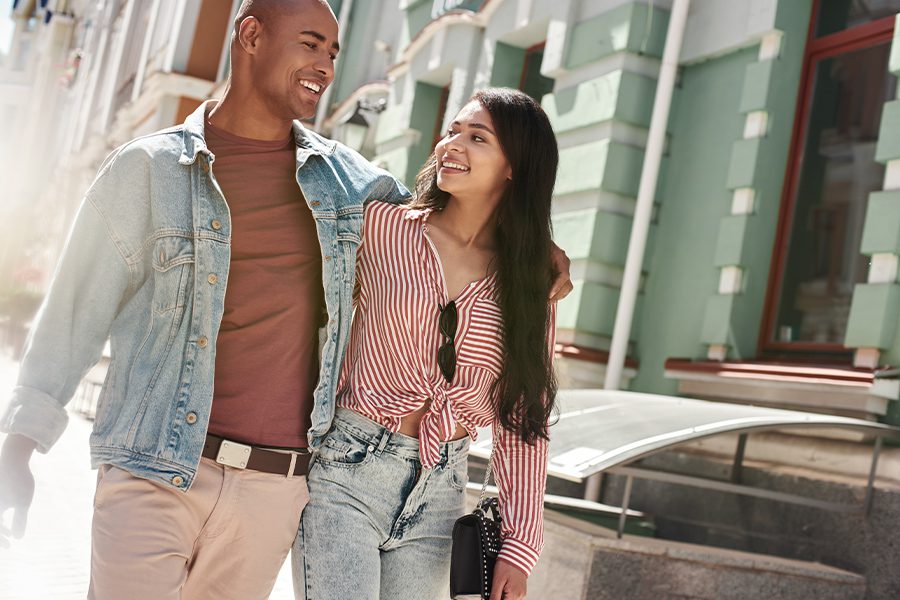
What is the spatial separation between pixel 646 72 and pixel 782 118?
1187 mm

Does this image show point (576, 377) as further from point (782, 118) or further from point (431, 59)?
point (431, 59)

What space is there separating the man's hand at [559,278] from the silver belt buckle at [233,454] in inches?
37.0

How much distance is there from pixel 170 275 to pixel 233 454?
452 millimetres

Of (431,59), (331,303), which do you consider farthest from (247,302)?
(431,59)

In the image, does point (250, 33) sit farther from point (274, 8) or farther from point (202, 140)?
point (202, 140)

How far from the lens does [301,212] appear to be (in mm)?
2953

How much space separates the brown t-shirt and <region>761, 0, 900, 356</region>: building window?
4.46 metres

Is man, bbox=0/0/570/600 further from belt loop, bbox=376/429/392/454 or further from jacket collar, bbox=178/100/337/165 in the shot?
belt loop, bbox=376/429/392/454

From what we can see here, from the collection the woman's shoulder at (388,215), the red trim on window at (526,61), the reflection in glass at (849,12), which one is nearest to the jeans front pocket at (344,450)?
the woman's shoulder at (388,215)

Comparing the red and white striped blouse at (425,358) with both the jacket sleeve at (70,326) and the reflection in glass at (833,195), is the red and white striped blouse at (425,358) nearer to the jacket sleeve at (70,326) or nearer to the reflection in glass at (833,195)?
the jacket sleeve at (70,326)

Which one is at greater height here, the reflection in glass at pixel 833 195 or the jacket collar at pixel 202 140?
the reflection in glass at pixel 833 195

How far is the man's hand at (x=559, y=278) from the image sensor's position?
3184 millimetres

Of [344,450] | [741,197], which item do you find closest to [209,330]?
[344,450]

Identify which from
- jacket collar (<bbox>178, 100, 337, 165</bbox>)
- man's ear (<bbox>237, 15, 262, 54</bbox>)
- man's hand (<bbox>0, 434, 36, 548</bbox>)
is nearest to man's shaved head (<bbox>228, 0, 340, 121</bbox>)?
man's ear (<bbox>237, 15, 262, 54</bbox>)
